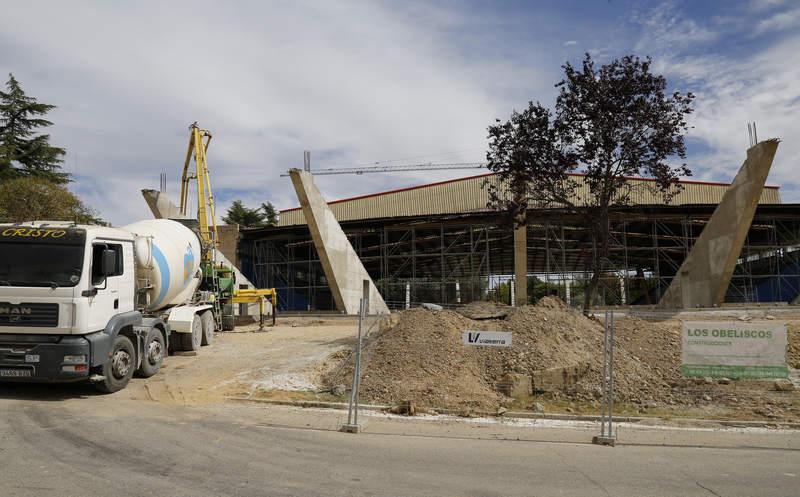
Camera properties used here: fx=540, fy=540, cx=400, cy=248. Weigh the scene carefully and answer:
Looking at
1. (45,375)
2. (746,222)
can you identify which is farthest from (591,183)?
(45,375)

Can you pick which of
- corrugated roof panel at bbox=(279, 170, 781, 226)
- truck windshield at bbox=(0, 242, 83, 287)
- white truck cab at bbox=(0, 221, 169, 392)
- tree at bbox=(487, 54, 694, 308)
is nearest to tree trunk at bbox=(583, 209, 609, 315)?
tree at bbox=(487, 54, 694, 308)

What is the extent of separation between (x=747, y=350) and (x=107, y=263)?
430 inches

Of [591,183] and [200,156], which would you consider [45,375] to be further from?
[200,156]

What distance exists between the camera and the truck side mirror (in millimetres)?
9531

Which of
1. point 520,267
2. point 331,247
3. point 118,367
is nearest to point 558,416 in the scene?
point 118,367

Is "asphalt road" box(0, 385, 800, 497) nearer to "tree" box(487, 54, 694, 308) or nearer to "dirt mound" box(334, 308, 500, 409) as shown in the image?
"dirt mound" box(334, 308, 500, 409)

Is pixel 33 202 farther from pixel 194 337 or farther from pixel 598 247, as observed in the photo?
pixel 598 247

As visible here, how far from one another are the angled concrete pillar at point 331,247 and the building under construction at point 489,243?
13.6 feet

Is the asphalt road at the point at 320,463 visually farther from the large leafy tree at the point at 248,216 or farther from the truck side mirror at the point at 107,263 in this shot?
the large leafy tree at the point at 248,216

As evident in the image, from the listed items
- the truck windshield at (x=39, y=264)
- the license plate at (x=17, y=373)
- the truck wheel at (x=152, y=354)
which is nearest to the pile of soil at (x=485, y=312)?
the truck wheel at (x=152, y=354)

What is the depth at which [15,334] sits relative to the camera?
29.9 ft

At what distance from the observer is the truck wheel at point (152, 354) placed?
11711 mm

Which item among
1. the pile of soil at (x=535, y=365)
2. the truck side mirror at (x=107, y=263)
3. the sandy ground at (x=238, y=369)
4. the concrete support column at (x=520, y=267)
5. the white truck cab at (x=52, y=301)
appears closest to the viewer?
the white truck cab at (x=52, y=301)

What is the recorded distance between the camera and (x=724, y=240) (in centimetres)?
2522
